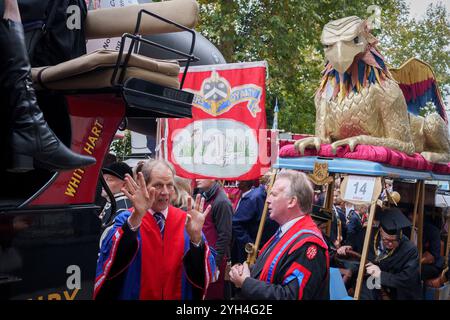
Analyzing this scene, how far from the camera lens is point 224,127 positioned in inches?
219

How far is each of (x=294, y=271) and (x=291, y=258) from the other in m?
0.08

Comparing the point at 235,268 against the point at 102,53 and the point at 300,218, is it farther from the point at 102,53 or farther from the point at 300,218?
the point at 102,53

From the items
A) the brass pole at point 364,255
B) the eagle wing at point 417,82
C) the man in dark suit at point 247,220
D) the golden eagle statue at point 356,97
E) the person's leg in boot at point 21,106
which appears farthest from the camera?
the eagle wing at point 417,82

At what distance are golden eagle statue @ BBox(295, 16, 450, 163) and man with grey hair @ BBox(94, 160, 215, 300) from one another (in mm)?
2839

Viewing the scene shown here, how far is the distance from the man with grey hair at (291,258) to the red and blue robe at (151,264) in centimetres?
24

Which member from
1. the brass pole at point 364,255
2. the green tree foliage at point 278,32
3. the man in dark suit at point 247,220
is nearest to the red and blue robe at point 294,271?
the brass pole at point 364,255

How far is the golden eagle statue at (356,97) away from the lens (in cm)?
600

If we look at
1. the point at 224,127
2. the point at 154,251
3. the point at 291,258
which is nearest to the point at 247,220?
the point at 224,127

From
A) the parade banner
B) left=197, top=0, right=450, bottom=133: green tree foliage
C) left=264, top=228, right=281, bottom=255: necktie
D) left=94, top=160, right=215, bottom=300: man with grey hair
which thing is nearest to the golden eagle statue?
the parade banner

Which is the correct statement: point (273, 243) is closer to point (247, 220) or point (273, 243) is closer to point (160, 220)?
point (160, 220)

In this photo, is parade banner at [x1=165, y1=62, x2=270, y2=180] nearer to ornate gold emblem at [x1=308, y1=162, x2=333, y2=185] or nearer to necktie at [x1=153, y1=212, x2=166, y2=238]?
ornate gold emblem at [x1=308, y1=162, x2=333, y2=185]

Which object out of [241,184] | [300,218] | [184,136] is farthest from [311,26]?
[300,218]

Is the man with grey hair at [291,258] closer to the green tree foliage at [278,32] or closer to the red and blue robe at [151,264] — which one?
the red and blue robe at [151,264]

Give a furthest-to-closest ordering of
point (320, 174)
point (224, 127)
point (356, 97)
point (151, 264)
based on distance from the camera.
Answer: point (356, 97), point (320, 174), point (224, 127), point (151, 264)
